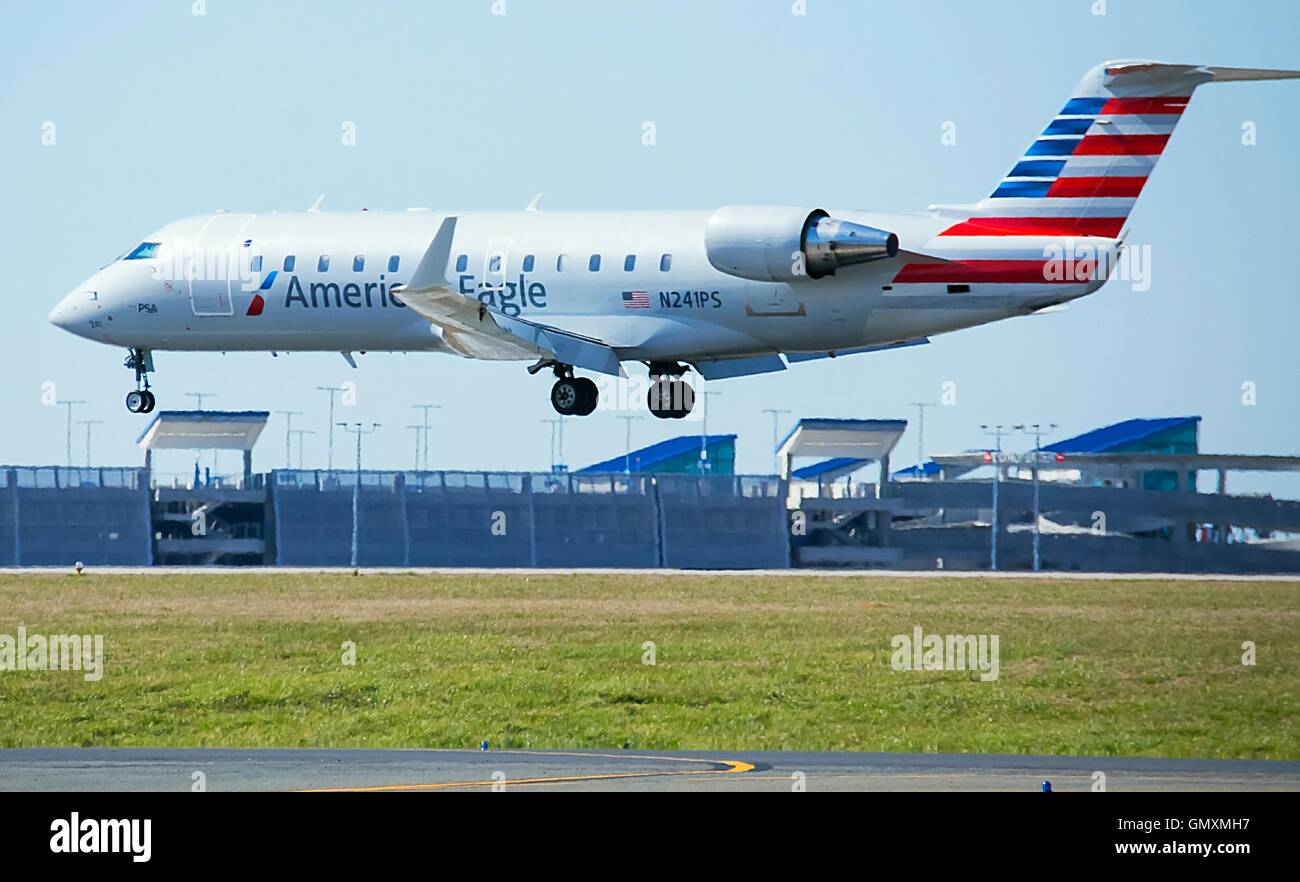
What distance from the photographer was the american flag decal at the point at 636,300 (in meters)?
42.0

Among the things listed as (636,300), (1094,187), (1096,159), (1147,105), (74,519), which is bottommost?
(74,519)

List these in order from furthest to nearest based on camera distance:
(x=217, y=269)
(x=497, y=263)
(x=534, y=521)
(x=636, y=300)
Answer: (x=534, y=521) → (x=217, y=269) → (x=497, y=263) → (x=636, y=300)

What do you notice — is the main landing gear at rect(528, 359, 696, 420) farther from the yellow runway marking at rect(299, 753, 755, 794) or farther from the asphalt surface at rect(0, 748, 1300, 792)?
the yellow runway marking at rect(299, 753, 755, 794)

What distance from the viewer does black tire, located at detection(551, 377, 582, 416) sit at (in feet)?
141

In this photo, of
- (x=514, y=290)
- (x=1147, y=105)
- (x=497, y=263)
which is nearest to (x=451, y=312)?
(x=514, y=290)

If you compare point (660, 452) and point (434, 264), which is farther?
point (660, 452)

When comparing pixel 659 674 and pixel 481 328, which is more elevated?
pixel 481 328

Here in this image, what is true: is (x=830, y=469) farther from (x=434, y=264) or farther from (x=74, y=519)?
(x=434, y=264)

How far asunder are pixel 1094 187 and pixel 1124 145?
100 cm

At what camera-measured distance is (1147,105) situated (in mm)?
40625

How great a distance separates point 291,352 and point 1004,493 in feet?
174

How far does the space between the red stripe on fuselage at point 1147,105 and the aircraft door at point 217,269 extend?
18354 millimetres
